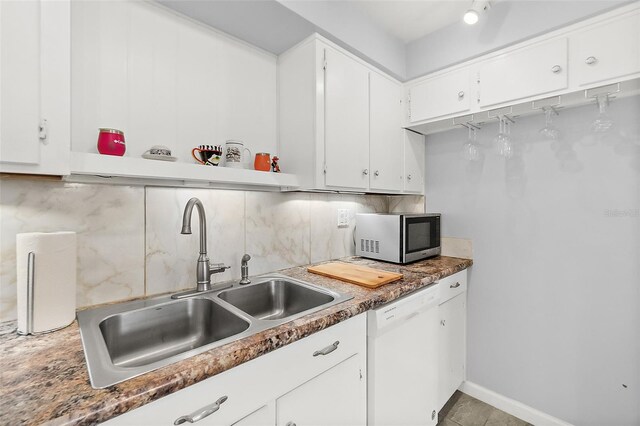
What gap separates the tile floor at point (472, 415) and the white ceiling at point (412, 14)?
2.55 meters

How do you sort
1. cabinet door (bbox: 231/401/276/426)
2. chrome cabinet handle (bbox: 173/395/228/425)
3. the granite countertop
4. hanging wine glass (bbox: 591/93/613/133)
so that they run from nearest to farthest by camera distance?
the granite countertop
chrome cabinet handle (bbox: 173/395/228/425)
cabinet door (bbox: 231/401/276/426)
hanging wine glass (bbox: 591/93/613/133)

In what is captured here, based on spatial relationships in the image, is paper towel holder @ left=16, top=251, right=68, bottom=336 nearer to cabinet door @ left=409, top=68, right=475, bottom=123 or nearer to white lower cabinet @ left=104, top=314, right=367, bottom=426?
white lower cabinet @ left=104, top=314, right=367, bottom=426

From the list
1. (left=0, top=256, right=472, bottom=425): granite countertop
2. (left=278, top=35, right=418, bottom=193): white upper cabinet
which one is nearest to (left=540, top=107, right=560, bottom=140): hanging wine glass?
(left=278, top=35, right=418, bottom=193): white upper cabinet

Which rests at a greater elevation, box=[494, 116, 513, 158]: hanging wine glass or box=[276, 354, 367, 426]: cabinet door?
box=[494, 116, 513, 158]: hanging wine glass

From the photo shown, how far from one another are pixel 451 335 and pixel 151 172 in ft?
6.55

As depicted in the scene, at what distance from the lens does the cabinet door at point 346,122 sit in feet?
5.19

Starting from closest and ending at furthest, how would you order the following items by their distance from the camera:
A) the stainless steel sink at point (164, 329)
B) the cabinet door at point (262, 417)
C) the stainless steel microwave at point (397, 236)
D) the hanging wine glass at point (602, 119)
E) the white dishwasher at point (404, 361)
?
1. the cabinet door at point (262, 417)
2. the stainless steel sink at point (164, 329)
3. the white dishwasher at point (404, 361)
4. the hanging wine glass at point (602, 119)
5. the stainless steel microwave at point (397, 236)

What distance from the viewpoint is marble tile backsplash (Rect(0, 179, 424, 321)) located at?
3.29ft

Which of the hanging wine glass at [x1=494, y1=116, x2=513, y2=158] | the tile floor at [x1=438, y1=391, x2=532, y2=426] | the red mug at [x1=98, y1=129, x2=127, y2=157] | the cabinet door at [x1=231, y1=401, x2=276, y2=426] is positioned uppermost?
the hanging wine glass at [x1=494, y1=116, x2=513, y2=158]

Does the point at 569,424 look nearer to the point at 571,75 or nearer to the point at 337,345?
the point at 337,345

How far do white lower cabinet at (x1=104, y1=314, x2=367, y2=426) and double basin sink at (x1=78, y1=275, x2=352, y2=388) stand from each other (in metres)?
0.10

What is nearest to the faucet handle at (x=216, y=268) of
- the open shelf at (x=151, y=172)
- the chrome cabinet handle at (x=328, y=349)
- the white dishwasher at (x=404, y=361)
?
the open shelf at (x=151, y=172)

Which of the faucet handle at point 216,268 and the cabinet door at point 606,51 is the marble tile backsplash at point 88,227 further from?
the cabinet door at point 606,51

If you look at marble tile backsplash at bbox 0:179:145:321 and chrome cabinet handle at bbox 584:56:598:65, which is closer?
marble tile backsplash at bbox 0:179:145:321
